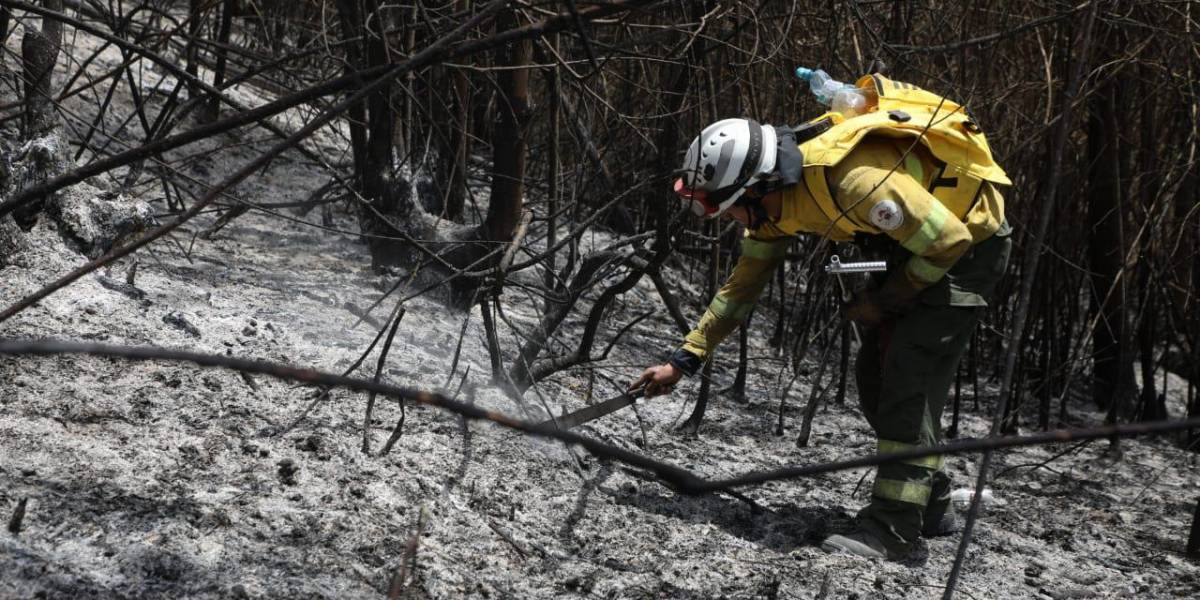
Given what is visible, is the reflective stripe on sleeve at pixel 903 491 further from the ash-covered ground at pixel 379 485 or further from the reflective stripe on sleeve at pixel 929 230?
the reflective stripe on sleeve at pixel 929 230

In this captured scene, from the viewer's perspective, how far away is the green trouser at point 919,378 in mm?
3240

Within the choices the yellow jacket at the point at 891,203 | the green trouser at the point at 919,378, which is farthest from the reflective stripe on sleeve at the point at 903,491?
the yellow jacket at the point at 891,203

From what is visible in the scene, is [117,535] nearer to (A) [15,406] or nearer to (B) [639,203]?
(A) [15,406]

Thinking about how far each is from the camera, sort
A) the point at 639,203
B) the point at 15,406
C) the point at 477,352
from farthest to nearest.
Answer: the point at 639,203
the point at 477,352
the point at 15,406

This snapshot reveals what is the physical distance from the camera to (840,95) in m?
3.29

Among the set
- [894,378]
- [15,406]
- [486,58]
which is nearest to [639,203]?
[486,58]

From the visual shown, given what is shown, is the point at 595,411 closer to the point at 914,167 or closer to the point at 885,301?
the point at 885,301

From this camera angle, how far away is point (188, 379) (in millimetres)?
3008

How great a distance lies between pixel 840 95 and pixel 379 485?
1733mm

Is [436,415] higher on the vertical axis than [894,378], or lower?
lower

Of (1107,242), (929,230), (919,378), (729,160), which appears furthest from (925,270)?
(1107,242)

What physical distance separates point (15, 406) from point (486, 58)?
2.15m

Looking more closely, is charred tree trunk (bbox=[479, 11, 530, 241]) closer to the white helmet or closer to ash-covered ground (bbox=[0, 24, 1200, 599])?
ash-covered ground (bbox=[0, 24, 1200, 599])

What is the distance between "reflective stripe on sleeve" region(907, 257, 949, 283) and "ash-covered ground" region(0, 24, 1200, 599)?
83 cm
